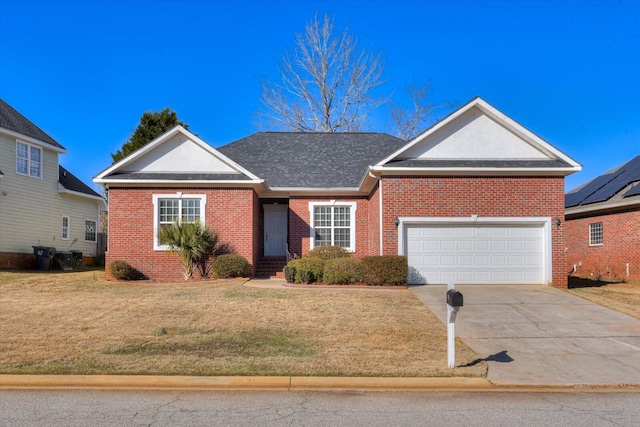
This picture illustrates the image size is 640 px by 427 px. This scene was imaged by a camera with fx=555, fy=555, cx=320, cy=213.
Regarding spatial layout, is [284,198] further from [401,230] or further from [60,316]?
[60,316]

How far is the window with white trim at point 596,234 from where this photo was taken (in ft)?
78.2

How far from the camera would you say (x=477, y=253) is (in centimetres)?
1719

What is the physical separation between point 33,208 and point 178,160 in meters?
9.60

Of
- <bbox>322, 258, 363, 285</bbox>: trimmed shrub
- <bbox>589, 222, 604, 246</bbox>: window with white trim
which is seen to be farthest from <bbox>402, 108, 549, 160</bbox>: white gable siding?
<bbox>589, 222, 604, 246</bbox>: window with white trim

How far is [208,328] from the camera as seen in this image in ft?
35.1

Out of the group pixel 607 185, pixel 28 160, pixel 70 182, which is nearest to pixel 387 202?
pixel 607 185

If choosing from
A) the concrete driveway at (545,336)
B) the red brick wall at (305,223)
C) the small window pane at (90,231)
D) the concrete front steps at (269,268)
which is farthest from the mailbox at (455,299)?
the small window pane at (90,231)

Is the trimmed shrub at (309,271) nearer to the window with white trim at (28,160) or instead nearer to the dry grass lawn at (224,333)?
the dry grass lawn at (224,333)

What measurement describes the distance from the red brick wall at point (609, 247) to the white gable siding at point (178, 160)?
15.4 metres

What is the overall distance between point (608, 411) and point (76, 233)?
87.3 feet

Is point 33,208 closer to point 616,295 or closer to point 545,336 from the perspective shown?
point 545,336

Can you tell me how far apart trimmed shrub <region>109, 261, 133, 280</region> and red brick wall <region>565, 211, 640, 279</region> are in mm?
18728

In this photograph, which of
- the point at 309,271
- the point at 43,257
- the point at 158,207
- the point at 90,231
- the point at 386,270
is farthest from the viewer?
the point at 90,231

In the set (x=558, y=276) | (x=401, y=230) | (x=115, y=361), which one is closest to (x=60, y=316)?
(x=115, y=361)
